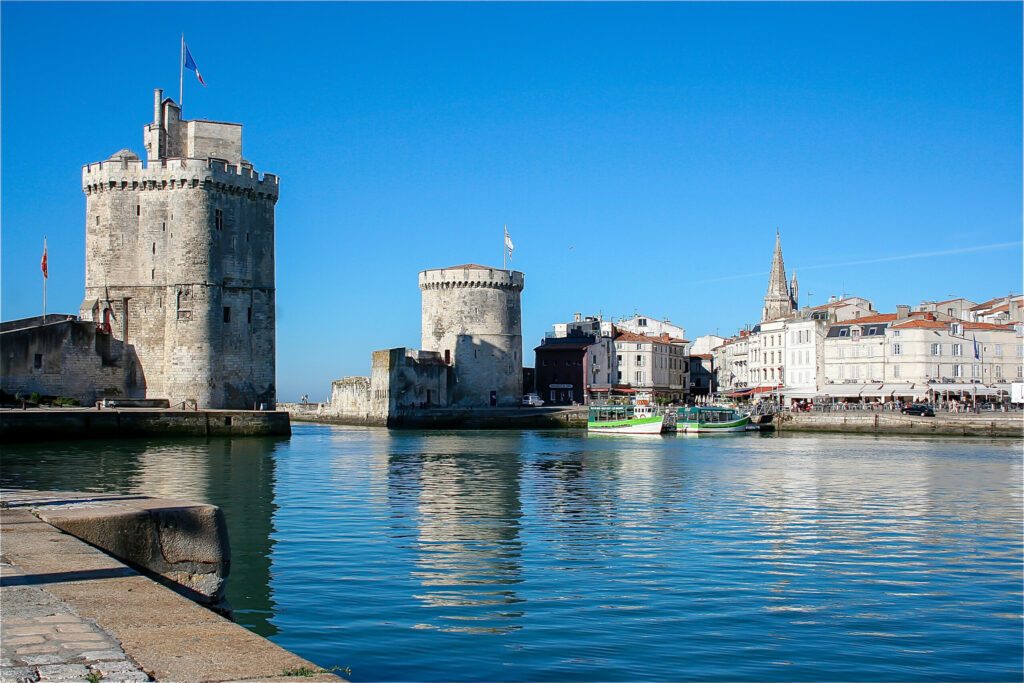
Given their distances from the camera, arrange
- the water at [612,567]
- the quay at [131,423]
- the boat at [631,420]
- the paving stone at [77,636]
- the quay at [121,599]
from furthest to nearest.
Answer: the boat at [631,420], the quay at [131,423], the water at [612,567], the paving stone at [77,636], the quay at [121,599]

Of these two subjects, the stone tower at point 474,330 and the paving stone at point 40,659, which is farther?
the stone tower at point 474,330

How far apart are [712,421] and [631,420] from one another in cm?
785

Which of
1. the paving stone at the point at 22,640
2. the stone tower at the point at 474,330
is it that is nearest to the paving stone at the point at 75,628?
the paving stone at the point at 22,640

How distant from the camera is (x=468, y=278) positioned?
6681 centimetres

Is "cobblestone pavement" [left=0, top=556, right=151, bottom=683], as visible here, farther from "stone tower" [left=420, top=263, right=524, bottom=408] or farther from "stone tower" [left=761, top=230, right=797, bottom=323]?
"stone tower" [left=761, top=230, right=797, bottom=323]

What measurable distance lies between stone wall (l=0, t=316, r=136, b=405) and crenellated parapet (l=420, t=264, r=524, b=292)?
25.6 m

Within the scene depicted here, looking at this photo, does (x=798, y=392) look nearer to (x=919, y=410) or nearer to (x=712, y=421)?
(x=919, y=410)

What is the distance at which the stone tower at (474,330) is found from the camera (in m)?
66.9

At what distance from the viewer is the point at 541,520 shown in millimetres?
18266

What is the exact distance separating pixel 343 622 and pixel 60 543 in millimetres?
2917

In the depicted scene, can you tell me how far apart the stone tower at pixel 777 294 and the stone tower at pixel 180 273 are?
75.1m

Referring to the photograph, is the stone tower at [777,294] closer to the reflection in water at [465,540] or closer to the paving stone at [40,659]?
the reflection in water at [465,540]

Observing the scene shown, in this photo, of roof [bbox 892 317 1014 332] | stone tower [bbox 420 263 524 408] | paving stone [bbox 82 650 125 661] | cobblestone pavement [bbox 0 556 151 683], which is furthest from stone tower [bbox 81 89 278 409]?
roof [bbox 892 317 1014 332]

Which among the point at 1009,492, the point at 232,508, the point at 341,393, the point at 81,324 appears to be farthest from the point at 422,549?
the point at 341,393
